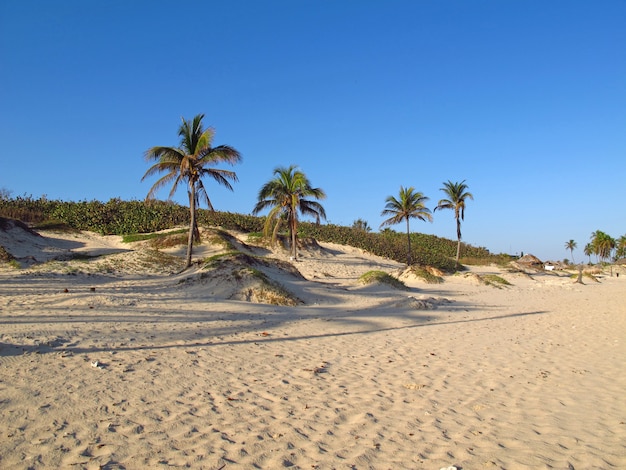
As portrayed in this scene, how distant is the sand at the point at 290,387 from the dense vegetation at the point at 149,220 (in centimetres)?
1630

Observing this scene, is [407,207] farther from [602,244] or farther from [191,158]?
[602,244]

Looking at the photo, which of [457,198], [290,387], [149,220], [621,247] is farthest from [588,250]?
[290,387]

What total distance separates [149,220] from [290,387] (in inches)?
1212

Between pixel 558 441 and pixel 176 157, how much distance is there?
1881cm

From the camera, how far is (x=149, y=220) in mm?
33719

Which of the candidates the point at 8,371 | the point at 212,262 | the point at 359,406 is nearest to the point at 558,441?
the point at 359,406

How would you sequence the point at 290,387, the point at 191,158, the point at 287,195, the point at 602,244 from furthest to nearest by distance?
1. the point at 602,244
2. the point at 287,195
3. the point at 191,158
4. the point at 290,387

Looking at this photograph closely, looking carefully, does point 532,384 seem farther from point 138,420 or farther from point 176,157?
point 176,157

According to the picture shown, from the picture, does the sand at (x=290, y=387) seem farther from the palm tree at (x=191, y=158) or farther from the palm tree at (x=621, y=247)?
the palm tree at (x=621, y=247)

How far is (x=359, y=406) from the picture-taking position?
5.26 meters

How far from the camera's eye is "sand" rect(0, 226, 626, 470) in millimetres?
3928

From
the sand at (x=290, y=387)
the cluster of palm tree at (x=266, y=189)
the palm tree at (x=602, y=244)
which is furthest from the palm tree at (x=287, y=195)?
the palm tree at (x=602, y=244)

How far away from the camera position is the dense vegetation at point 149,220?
31.0 meters

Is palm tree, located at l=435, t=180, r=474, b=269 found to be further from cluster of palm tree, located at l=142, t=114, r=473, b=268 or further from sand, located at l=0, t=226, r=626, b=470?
sand, located at l=0, t=226, r=626, b=470
